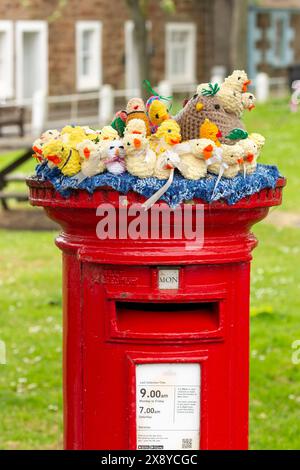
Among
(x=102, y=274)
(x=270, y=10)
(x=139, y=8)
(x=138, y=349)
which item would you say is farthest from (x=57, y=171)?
(x=270, y=10)

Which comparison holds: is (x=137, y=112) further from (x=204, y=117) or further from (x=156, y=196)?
(x=156, y=196)

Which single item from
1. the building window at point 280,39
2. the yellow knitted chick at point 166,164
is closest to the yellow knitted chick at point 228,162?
the yellow knitted chick at point 166,164

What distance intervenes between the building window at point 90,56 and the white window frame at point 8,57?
9.91 feet

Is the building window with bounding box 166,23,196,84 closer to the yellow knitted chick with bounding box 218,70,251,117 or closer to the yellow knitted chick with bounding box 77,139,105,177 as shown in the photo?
the yellow knitted chick with bounding box 218,70,251,117

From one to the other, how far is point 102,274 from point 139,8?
19630mm

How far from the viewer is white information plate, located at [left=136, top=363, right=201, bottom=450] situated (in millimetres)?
3654

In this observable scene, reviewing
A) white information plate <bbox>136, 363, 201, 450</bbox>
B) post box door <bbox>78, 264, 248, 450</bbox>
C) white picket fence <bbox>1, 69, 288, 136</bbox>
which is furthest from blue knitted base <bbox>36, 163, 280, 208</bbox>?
white picket fence <bbox>1, 69, 288, 136</bbox>

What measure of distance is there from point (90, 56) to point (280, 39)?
35.6ft

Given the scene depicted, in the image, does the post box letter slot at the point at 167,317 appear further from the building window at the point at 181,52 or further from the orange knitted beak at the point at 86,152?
the building window at the point at 181,52

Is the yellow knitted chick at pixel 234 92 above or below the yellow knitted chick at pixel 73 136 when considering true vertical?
above

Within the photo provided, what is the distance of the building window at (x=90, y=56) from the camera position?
27.7m

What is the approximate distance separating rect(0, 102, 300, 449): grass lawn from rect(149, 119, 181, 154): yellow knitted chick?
7.24 feet

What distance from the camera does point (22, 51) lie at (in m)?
26.0

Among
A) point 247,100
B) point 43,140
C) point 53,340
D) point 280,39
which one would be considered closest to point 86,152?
point 43,140
